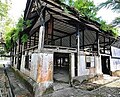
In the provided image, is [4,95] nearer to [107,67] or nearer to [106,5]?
[106,5]

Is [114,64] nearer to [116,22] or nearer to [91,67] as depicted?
[91,67]

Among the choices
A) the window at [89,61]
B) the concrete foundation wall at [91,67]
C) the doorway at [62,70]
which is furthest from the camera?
the window at [89,61]

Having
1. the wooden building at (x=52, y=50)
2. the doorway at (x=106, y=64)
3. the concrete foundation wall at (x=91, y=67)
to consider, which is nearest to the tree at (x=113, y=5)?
the wooden building at (x=52, y=50)

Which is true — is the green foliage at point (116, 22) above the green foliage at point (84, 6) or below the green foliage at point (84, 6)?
below

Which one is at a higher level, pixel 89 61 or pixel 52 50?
pixel 52 50

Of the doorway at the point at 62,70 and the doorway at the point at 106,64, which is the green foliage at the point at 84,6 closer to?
the doorway at the point at 106,64

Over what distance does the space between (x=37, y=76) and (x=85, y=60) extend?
4.29m

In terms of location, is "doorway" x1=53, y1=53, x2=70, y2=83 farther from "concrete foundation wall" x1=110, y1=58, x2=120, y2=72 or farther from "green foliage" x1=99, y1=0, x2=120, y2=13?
"concrete foundation wall" x1=110, y1=58, x2=120, y2=72

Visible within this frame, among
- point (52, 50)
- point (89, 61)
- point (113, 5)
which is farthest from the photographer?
point (89, 61)

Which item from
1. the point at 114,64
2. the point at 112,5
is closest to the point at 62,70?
the point at 114,64

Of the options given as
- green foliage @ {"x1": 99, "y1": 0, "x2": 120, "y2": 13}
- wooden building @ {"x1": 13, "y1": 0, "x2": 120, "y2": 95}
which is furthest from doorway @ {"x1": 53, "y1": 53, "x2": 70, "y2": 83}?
green foliage @ {"x1": 99, "y1": 0, "x2": 120, "y2": 13}

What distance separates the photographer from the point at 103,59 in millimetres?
13672

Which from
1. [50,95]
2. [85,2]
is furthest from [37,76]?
[85,2]

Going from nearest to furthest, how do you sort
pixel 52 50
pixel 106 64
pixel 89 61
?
1. pixel 52 50
2. pixel 89 61
3. pixel 106 64
